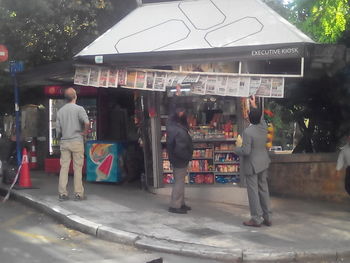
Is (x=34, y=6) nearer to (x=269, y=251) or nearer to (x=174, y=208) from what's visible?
(x=174, y=208)

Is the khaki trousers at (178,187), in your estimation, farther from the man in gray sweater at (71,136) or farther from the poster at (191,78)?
the man in gray sweater at (71,136)

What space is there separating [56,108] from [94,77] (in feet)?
15.1

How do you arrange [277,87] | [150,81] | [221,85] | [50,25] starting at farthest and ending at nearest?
[50,25] < [150,81] < [221,85] < [277,87]

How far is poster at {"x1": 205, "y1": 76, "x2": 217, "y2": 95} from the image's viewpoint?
8047 mm

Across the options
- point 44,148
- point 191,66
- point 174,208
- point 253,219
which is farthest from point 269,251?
point 44,148

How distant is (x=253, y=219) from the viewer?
728 cm

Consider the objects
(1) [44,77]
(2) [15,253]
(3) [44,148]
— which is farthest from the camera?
(3) [44,148]

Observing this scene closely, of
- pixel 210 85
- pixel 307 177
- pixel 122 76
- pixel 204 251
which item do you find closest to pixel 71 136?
pixel 122 76

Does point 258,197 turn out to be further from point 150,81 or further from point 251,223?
point 150,81

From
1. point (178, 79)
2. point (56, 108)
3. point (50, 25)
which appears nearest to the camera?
point (178, 79)

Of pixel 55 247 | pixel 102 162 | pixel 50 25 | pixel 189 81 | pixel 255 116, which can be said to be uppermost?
pixel 50 25

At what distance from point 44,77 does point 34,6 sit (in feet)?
8.03

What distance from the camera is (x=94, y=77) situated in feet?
28.6

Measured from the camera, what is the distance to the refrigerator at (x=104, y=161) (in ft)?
34.4
